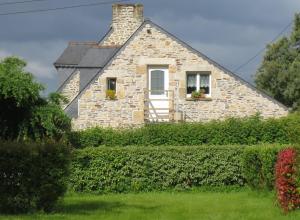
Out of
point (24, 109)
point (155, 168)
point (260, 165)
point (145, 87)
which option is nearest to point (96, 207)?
point (260, 165)

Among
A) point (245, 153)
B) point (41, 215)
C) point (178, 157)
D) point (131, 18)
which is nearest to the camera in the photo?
point (41, 215)

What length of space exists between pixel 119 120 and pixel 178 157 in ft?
31.2

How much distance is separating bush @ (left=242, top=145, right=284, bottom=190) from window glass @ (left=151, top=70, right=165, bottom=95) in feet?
35.4

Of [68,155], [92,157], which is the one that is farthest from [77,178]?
[68,155]

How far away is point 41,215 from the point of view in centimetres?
1427

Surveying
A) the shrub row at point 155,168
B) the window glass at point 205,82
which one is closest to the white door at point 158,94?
the window glass at point 205,82

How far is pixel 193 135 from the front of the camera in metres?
29.7

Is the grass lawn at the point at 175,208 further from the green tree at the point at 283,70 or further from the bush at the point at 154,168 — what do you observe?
the green tree at the point at 283,70

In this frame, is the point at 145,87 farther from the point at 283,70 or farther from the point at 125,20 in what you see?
the point at 283,70

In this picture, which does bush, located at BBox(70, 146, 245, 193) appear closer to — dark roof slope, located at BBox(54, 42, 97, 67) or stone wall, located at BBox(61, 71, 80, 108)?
stone wall, located at BBox(61, 71, 80, 108)

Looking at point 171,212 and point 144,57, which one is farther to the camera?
point 144,57

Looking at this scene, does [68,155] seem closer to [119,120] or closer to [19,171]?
[19,171]

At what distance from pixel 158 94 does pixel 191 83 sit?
5.83ft

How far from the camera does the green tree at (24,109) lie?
2612 centimetres
